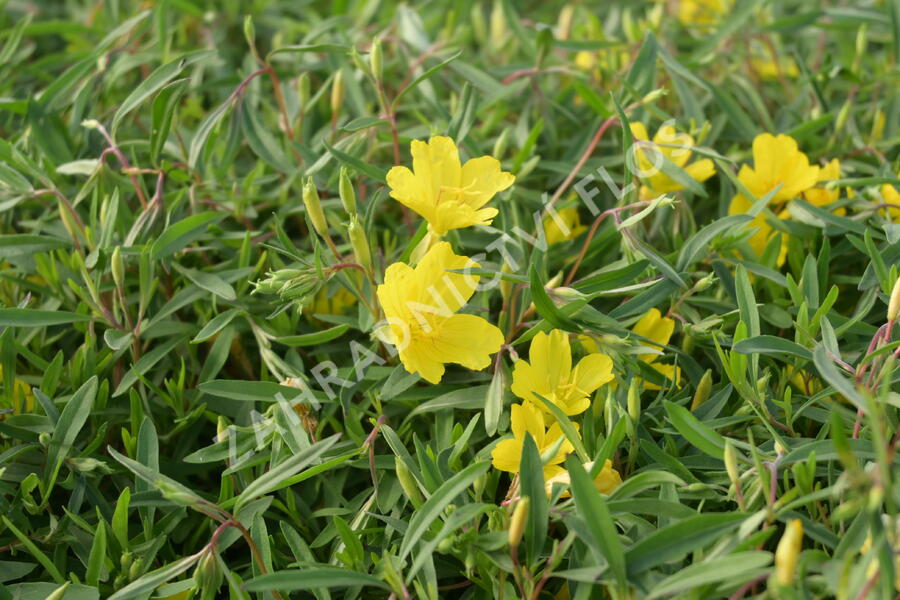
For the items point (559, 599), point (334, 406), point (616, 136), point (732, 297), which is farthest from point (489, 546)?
point (616, 136)

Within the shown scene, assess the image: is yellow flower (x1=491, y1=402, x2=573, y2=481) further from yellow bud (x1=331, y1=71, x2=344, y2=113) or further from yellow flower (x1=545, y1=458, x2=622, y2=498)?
yellow bud (x1=331, y1=71, x2=344, y2=113)

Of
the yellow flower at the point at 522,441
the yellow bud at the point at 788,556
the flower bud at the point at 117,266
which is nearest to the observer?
the yellow bud at the point at 788,556

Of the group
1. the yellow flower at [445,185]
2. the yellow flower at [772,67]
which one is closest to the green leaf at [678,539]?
the yellow flower at [445,185]

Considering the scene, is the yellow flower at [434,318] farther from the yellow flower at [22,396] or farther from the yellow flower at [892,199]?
the yellow flower at [892,199]

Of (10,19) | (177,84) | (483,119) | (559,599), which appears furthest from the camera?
(10,19)

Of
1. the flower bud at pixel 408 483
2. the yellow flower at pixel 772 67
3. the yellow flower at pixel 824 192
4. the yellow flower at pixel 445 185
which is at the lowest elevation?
the flower bud at pixel 408 483

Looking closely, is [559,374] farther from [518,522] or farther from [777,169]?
[777,169]

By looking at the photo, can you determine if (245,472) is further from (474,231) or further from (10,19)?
(10,19)

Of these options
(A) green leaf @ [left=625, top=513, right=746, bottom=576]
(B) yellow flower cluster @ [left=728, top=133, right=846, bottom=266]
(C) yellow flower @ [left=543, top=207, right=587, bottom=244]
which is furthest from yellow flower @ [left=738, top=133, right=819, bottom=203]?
(A) green leaf @ [left=625, top=513, right=746, bottom=576]
